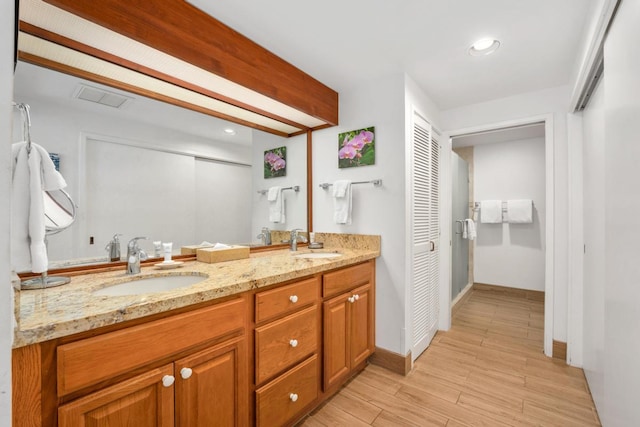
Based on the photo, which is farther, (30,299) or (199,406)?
(199,406)

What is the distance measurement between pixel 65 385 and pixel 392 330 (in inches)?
74.8

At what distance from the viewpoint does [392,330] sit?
2.16 m

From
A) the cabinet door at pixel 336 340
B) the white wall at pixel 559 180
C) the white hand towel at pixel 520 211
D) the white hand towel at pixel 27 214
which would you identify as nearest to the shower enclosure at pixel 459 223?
the white hand towel at pixel 520 211

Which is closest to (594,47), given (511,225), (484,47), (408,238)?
(484,47)

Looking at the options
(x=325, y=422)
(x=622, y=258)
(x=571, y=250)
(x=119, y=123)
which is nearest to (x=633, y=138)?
(x=622, y=258)

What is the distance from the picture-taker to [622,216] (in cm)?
107

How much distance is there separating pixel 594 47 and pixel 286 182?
201cm

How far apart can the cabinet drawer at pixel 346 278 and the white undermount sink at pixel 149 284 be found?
0.70 m

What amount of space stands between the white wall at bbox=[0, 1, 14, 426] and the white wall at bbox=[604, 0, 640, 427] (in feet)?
5.55

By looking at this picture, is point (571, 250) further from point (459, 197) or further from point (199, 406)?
point (199, 406)

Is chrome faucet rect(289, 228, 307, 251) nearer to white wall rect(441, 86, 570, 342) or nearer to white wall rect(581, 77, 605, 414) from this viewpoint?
white wall rect(581, 77, 605, 414)

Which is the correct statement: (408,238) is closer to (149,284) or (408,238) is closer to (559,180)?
(559,180)

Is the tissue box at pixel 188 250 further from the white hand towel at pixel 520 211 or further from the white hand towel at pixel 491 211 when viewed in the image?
the white hand towel at pixel 520 211

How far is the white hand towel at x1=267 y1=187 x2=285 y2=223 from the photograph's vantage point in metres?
2.30
